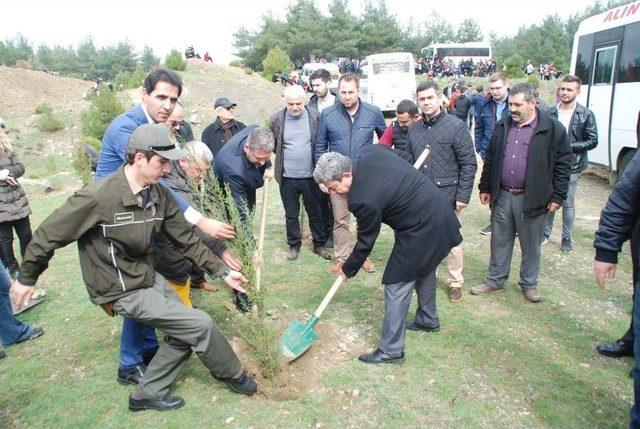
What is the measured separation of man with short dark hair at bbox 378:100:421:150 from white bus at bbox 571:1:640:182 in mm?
5158

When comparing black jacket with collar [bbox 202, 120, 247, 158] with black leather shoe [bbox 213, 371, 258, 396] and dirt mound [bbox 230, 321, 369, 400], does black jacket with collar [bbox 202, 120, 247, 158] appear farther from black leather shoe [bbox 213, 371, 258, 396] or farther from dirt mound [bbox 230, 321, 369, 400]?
black leather shoe [bbox 213, 371, 258, 396]

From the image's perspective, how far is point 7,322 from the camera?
399 cm

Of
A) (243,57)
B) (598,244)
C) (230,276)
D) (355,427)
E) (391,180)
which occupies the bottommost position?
(355,427)

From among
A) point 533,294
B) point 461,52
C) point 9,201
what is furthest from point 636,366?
point 461,52

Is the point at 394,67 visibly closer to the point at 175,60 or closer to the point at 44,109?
the point at 175,60

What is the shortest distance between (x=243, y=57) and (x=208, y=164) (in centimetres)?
5558

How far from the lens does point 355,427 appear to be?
2.92 m

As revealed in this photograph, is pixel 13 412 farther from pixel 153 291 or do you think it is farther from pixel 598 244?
pixel 598 244

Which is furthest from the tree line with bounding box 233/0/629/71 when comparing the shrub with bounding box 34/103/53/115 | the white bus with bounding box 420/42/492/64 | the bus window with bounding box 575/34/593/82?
the bus window with bounding box 575/34/593/82

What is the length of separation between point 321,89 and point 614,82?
618 cm

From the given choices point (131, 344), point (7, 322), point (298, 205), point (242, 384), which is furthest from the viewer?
point (298, 205)

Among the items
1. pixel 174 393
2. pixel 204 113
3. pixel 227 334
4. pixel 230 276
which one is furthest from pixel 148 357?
pixel 204 113

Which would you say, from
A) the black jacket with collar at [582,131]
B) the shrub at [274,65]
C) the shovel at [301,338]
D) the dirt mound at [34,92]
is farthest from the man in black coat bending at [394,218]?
the shrub at [274,65]

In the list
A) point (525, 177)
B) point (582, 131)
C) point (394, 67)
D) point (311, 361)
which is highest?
point (394, 67)
